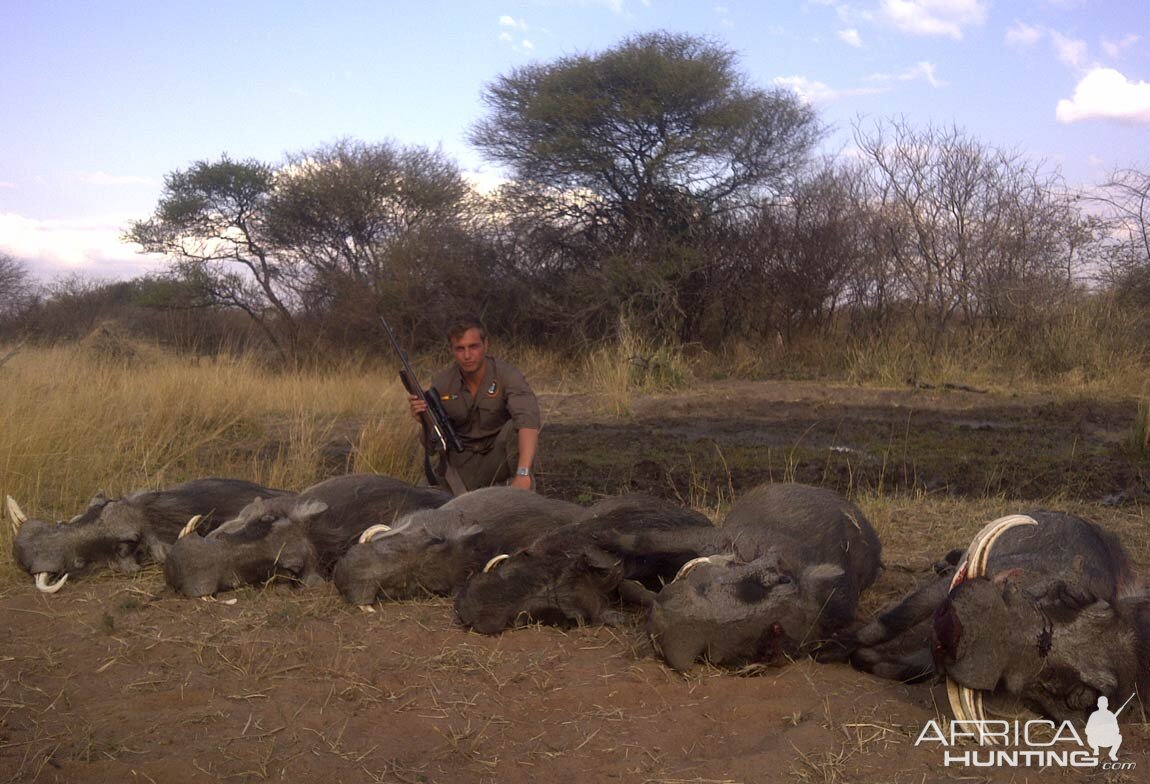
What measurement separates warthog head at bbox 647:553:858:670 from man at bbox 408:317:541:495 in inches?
86.9

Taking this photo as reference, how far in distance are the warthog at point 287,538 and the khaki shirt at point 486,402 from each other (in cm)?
98

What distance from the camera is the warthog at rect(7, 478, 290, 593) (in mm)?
4387

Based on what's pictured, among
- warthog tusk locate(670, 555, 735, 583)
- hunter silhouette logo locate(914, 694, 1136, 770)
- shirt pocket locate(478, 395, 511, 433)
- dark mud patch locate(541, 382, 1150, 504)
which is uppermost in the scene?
shirt pocket locate(478, 395, 511, 433)

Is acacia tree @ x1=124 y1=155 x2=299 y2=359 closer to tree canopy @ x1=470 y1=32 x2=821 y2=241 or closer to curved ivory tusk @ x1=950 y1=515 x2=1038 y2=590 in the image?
tree canopy @ x1=470 y1=32 x2=821 y2=241

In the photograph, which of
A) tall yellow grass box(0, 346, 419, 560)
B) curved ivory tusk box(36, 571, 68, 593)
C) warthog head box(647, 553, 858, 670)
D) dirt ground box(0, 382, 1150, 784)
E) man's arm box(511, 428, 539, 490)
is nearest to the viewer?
dirt ground box(0, 382, 1150, 784)

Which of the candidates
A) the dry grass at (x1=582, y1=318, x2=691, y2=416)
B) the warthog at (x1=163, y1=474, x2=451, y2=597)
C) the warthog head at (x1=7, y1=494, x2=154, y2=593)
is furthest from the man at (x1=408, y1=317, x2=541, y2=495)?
the dry grass at (x1=582, y1=318, x2=691, y2=416)

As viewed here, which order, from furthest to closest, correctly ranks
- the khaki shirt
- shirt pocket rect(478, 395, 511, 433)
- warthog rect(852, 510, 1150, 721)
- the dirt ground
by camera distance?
shirt pocket rect(478, 395, 511, 433) → the khaki shirt → the dirt ground → warthog rect(852, 510, 1150, 721)

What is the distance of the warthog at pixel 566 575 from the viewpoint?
12.0ft

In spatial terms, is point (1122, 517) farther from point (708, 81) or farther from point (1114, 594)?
point (708, 81)

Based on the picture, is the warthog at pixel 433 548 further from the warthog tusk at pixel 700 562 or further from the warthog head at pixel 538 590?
the warthog tusk at pixel 700 562

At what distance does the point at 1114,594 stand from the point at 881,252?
1154cm

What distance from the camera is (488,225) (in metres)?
16.0

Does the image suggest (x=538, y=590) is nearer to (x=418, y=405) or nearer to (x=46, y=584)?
(x=418, y=405)

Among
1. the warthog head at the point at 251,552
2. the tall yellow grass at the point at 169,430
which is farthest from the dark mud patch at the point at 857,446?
the warthog head at the point at 251,552
